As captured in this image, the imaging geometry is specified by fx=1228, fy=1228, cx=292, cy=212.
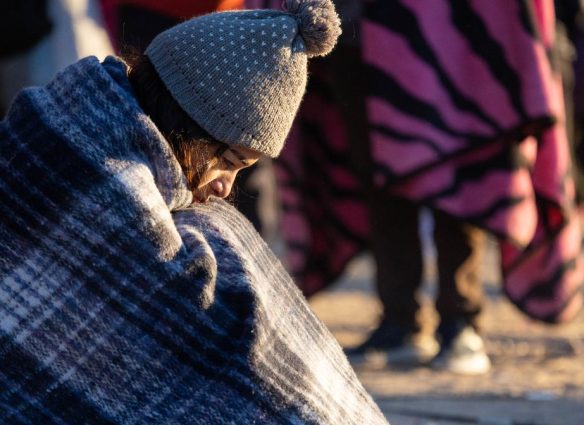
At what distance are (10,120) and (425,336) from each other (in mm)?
2337

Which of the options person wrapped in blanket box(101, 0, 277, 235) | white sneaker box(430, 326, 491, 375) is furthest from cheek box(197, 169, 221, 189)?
white sneaker box(430, 326, 491, 375)

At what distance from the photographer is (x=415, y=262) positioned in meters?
4.03

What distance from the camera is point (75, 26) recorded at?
12.2 ft

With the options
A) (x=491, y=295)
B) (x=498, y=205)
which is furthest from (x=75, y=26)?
(x=491, y=295)

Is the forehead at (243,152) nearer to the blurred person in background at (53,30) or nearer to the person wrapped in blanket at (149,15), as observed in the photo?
the person wrapped in blanket at (149,15)

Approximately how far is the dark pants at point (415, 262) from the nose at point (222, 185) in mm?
1846

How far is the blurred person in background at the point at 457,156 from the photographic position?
12.2ft

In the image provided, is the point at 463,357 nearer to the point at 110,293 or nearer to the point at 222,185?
the point at 222,185

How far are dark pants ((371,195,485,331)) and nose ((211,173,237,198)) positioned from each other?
1.85 m

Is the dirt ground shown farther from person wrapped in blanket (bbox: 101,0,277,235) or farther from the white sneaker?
person wrapped in blanket (bbox: 101,0,277,235)

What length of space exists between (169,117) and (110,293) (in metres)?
0.32

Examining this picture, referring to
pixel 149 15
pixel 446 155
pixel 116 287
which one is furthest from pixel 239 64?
pixel 446 155

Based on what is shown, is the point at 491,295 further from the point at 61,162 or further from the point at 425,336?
the point at 61,162

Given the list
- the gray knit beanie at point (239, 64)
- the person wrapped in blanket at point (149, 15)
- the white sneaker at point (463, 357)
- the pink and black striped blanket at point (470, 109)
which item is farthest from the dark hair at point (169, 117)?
the white sneaker at point (463, 357)
